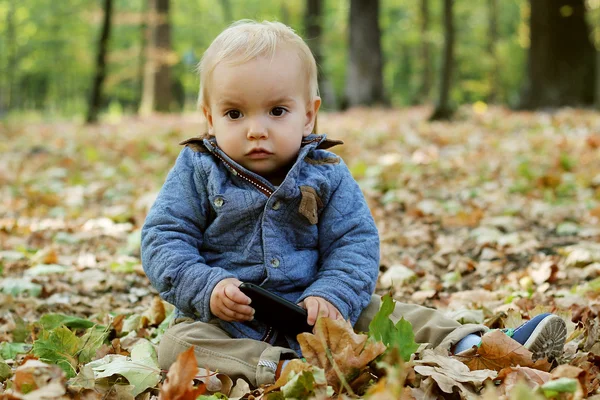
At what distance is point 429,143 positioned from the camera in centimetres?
762

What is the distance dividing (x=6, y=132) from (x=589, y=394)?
11095 mm

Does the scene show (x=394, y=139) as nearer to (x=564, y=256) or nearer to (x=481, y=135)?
(x=481, y=135)

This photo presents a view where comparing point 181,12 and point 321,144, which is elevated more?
point 181,12

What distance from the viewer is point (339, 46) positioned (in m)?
29.6

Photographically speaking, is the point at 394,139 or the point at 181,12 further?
the point at 181,12

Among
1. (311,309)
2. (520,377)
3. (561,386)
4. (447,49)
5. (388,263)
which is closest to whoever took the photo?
(561,386)

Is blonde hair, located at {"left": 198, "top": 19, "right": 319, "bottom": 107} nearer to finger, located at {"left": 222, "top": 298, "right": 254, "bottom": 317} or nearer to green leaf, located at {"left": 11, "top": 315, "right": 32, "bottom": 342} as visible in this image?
finger, located at {"left": 222, "top": 298, "right": 254, "bottom": 317}

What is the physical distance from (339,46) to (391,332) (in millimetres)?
28872

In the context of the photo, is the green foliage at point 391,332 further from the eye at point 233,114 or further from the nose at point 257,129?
the eye at point 233,114

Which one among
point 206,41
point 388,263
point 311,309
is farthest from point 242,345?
point 206,41

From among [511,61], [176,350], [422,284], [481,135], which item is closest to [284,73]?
[176,350]

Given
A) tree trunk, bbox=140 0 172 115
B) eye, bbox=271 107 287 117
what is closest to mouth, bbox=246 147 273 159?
eye, bbox=271 107 287 117

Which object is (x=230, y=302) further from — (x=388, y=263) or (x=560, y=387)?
(x=388, y=263)

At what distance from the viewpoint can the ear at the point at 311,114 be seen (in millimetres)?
2266
